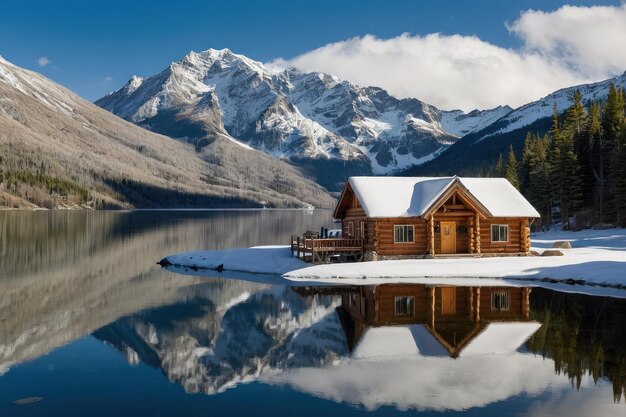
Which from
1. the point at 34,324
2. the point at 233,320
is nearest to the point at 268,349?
the point at 233,320

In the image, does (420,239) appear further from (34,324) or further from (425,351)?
(34,324)

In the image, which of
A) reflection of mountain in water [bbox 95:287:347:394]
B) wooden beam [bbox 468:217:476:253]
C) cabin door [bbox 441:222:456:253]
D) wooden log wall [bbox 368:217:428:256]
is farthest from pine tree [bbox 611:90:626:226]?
reflection of mountain in water [bbox 95:287:347:394]

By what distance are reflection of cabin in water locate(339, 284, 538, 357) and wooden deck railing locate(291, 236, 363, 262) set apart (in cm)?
983

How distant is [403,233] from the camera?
45.1m

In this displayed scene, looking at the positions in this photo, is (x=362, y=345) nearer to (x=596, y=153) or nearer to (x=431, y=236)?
(x=431, y=236)

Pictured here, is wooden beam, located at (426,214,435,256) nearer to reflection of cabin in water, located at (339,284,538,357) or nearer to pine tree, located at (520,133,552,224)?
reflection of cabin in water, located at (339,284,538,357)

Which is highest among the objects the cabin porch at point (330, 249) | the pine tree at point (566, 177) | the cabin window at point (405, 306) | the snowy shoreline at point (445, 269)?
the pine tree at point (566, 177)

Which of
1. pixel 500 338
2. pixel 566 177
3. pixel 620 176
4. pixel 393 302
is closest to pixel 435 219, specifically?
pixel 393 302

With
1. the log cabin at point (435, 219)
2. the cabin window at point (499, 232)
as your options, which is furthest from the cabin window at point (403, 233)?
the cabin window at point (499, 232)

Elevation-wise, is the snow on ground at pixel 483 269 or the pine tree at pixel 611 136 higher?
the pine tree at pixel 611 136

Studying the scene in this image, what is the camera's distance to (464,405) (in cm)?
Result: 1468

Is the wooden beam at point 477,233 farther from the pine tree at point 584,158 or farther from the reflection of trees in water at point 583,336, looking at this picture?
the pine tree at point 584,158

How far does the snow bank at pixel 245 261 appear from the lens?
4296 cm

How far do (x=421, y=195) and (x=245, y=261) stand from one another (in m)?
15.3
